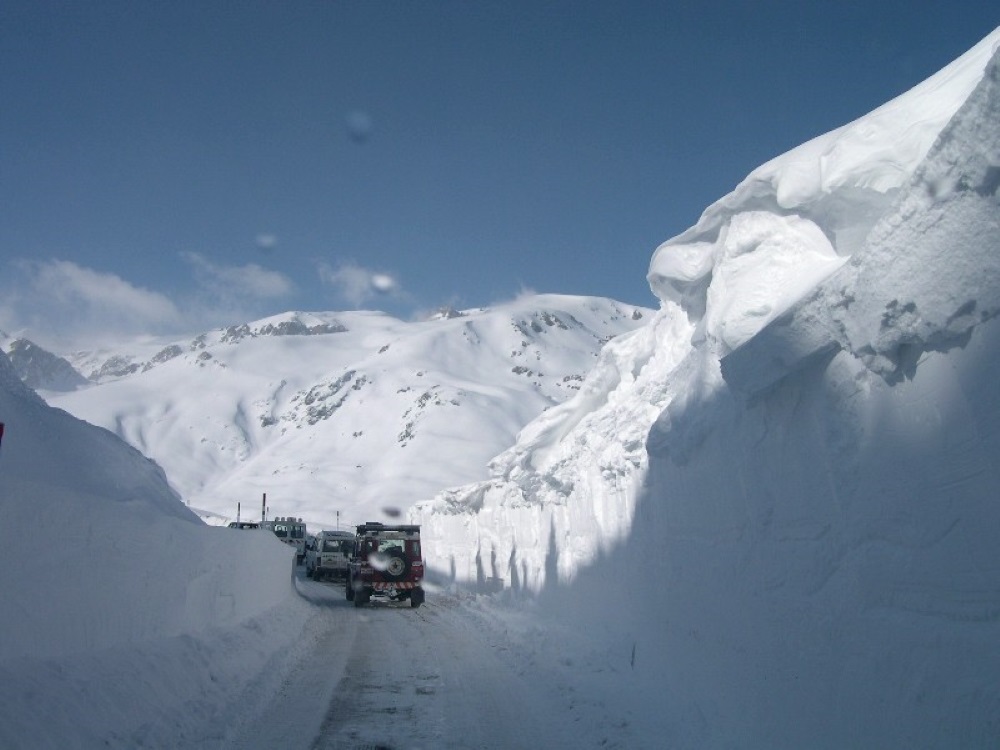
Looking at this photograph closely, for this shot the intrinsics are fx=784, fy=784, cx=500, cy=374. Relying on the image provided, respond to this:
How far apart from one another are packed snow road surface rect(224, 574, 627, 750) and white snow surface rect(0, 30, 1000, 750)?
0.19 feet

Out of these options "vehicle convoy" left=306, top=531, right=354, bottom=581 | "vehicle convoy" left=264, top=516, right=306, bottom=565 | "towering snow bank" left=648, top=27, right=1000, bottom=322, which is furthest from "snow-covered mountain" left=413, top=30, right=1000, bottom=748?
"vehicle convoy" left=264, top=516, right=306, bottom=565

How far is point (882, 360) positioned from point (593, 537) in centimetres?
973

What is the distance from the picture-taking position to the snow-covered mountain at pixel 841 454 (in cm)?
428

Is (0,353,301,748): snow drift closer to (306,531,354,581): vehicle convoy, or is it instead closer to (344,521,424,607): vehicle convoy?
(344,521,424,607): vehicle convoy

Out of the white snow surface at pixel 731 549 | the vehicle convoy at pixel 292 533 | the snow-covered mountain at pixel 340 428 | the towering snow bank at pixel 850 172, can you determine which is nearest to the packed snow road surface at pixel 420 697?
the white snow surface at pixel 731 549

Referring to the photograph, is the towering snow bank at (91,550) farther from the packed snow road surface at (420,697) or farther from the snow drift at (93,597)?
the packed snow road surface at (420,697)

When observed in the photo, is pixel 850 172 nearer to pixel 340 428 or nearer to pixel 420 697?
pixel 420 697

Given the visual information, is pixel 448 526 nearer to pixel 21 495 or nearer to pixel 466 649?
pixel 466 649

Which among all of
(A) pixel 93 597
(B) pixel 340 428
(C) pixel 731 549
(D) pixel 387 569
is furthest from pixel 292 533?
(B) pixel 340 428

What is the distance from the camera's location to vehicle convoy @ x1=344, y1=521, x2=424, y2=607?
24141 mm

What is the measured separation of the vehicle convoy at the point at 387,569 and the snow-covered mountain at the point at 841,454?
1433cm

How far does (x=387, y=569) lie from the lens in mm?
24266

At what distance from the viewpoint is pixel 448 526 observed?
36.0 m

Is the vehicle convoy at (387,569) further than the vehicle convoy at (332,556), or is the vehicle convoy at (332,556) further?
the vehicle convoy at (332,556)
